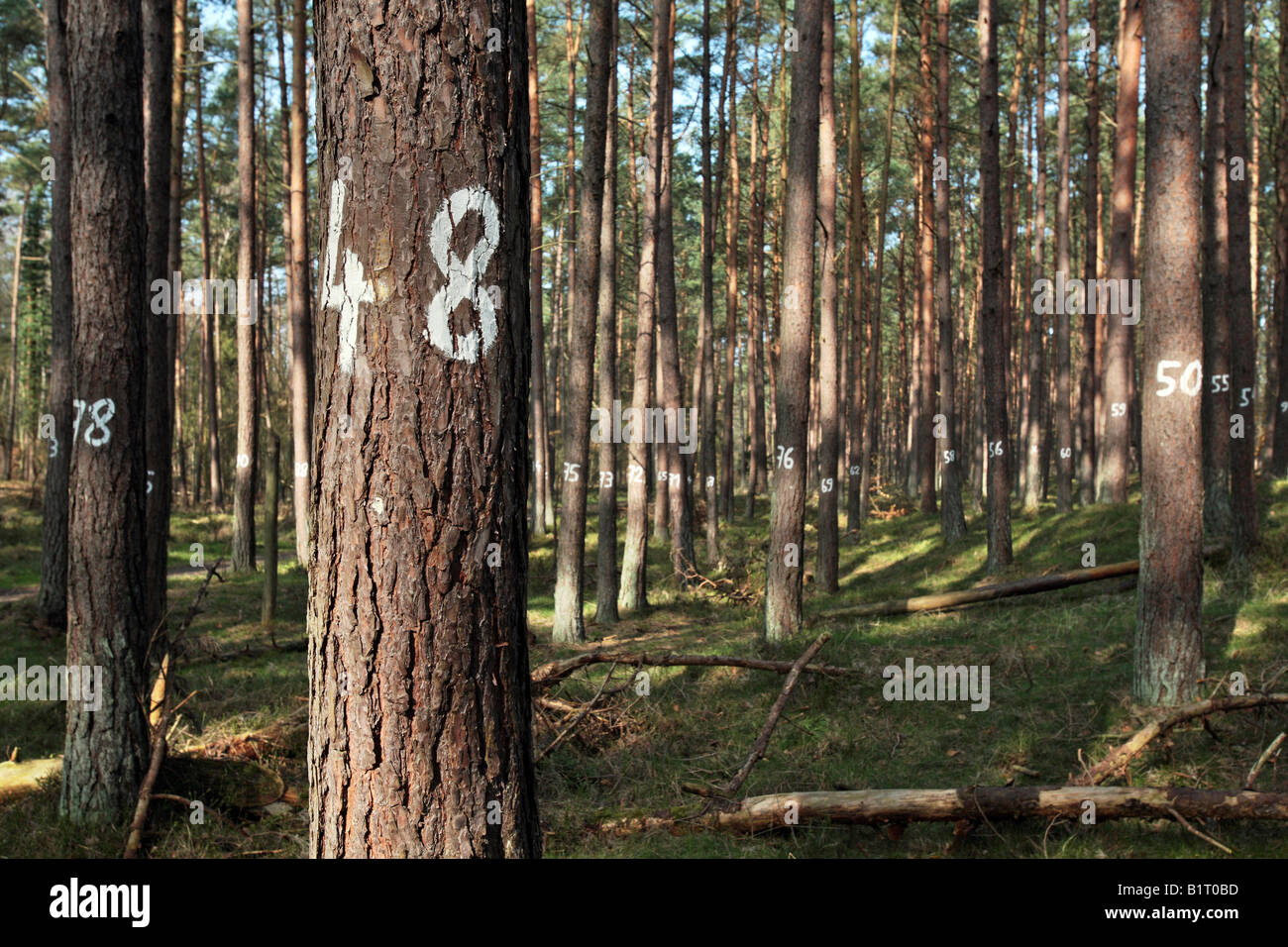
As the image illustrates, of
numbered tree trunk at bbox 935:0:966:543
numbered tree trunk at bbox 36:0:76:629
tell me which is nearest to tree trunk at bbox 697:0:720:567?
numbered tree trunk at bbox 935:0:966:543

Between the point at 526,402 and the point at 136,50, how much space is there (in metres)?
5.05

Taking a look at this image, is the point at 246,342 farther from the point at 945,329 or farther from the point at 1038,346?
the point at 1038,346

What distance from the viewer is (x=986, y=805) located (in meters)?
5.27

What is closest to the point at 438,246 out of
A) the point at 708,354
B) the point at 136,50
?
the point at 136,50

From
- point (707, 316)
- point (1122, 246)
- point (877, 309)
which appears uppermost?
point (877, 309)

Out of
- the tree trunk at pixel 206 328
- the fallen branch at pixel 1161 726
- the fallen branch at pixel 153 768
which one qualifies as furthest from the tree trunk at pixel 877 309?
the fallen branch at pixel 153 768

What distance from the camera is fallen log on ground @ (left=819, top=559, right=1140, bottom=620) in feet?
33.7

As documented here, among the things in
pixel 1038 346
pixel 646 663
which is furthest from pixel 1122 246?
pixel 646 663

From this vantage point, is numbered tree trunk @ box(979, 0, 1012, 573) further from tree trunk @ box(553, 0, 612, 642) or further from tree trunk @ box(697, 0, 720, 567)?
tree trunk @ box(553, 0, 612, 642)

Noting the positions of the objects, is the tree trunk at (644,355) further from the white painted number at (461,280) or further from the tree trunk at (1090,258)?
the white painted number at (461,280)

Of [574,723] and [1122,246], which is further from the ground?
[1122,246]

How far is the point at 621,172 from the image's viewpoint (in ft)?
98.7

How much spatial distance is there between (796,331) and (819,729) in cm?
474

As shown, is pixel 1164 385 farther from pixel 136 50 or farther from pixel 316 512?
pixel 136 50
